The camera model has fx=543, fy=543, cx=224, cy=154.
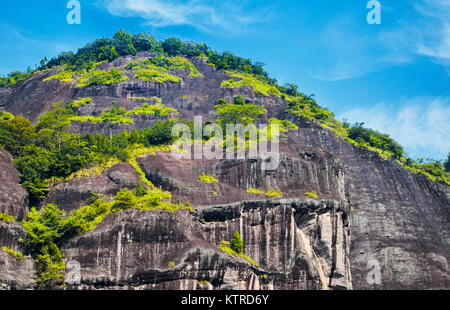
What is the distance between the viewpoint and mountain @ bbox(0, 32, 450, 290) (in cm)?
3847

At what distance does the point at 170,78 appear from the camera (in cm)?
7775

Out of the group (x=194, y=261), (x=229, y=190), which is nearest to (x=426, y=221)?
(x=229, y=190)

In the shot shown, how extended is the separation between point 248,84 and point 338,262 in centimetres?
3811

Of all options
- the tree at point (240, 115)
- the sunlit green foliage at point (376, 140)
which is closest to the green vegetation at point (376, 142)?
the sunlit green foliage at point (376, 140)

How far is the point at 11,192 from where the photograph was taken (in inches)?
1628

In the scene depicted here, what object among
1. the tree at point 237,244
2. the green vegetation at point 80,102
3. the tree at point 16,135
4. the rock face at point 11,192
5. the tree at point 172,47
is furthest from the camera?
the tree at point 172,47

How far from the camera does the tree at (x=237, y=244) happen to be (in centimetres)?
4191

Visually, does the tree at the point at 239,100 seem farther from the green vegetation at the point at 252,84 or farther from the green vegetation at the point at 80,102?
the green vegetation at the point at 80,102

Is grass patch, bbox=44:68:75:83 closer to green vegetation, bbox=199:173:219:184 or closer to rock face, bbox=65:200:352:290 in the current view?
green vegetation, bbox=199:173:219:184

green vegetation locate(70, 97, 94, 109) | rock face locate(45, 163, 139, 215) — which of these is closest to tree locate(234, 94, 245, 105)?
green vegetation locate(70, 97, 94, 109)

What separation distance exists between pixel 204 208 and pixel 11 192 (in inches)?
585

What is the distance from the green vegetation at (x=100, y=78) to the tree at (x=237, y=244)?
37.9 metres

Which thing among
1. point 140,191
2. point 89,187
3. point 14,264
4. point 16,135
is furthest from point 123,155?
point 14,264

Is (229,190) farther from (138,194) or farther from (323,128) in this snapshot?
(323,128)
